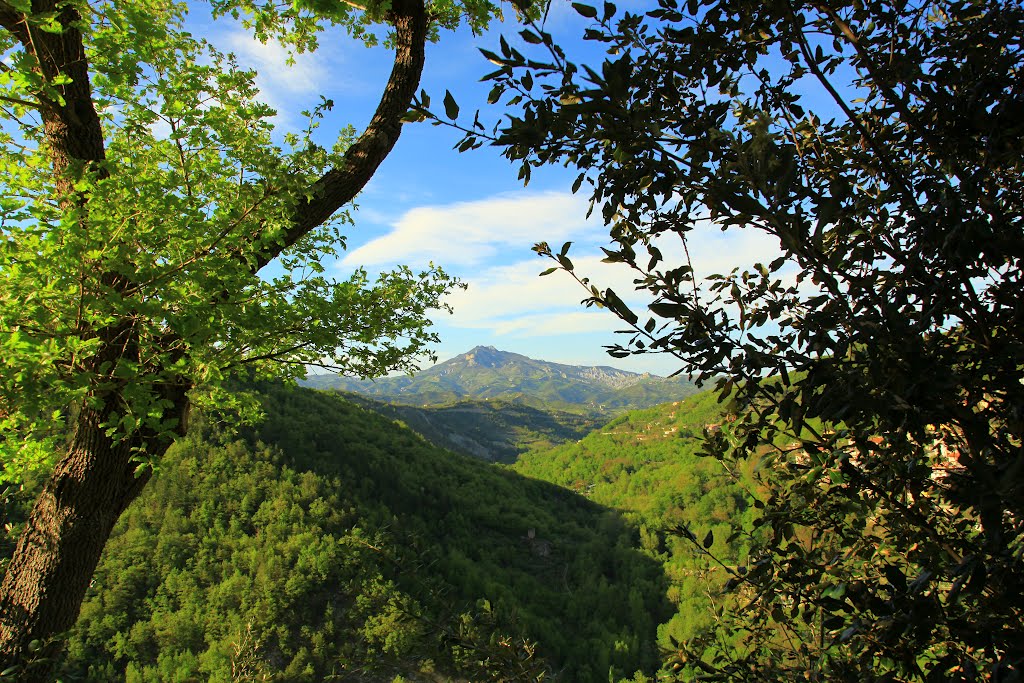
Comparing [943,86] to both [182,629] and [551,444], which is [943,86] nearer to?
[182,629]

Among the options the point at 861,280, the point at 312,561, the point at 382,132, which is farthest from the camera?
the point at 312,561

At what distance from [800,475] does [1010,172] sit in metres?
1.20

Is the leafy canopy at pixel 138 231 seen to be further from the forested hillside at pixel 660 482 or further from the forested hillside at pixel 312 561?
the forested hillside at pixel 660 482

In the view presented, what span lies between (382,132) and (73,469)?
11.9 feet

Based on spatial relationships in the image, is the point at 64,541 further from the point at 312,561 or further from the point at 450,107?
the point at 312,561

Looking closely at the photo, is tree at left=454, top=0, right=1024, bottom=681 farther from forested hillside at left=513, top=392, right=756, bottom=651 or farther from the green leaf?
forested hillside at left=513, top=392, right=756, bottom=651

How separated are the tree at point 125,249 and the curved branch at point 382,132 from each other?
0.05 ft

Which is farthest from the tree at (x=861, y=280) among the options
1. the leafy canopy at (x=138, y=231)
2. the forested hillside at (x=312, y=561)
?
the forested hillside at (x=312, y=561)

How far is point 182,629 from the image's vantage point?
103 ft

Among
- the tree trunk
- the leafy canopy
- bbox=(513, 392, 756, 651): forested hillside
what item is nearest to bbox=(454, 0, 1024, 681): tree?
the leafy canopy

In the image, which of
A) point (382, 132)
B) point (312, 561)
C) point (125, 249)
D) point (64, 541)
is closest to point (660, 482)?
point (312, 561)

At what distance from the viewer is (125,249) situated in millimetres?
2848

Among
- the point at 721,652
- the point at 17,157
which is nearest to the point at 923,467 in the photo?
the point at 721,652

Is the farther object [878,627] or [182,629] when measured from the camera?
[182,629]
